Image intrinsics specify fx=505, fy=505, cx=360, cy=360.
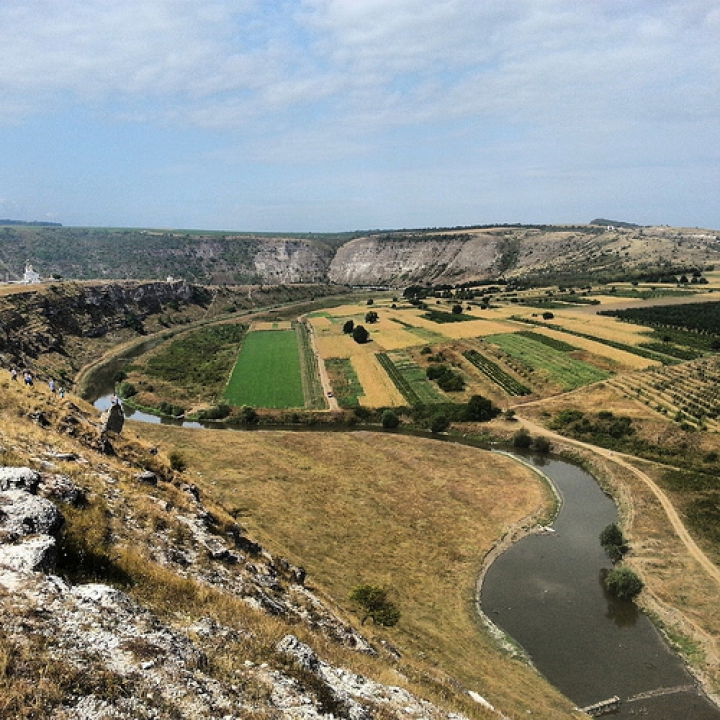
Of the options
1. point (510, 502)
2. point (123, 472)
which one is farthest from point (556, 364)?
point (123, 472)

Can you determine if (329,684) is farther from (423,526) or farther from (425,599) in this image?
(423,526)

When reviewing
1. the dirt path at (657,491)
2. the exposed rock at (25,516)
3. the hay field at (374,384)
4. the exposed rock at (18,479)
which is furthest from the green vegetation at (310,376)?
the exposed rock at (25,516)

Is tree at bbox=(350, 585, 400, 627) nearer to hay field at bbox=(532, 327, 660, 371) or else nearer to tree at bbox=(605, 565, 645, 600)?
tree at bbox=(605, 565, 645, 600)

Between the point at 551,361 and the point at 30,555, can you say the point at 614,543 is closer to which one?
the point at 30,555

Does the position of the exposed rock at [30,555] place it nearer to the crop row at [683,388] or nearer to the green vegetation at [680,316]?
the crop row at [683,388]

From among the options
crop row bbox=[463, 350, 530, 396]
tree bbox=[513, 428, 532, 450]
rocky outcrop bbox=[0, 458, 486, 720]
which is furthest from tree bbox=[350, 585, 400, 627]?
crop row bbox=[463, 350, 530, 396]
